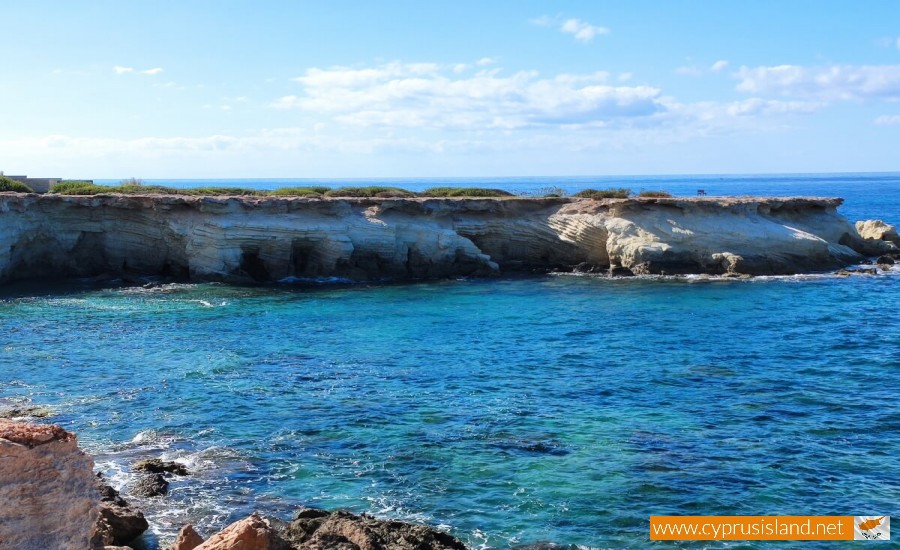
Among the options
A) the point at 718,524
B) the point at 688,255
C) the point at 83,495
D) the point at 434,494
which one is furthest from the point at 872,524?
the point at 688,255

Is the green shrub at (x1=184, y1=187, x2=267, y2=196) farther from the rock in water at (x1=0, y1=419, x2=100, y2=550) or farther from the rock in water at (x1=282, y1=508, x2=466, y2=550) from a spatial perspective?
the rock in water at (x1=0, y1=419, x2=100, y2=550)

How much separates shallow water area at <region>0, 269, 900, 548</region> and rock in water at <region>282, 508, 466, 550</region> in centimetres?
91

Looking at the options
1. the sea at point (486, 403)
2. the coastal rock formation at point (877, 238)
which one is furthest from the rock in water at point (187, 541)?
the coastal rock formation at point (877, 238)

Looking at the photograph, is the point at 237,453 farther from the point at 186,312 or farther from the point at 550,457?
the point at 186,312

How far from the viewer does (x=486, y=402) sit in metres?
19.4

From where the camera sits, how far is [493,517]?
13.2 meters

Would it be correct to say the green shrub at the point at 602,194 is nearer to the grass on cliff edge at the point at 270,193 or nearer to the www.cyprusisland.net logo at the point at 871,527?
the grass on cliff edge at the point at 270,193

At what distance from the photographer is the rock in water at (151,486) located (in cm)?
1407

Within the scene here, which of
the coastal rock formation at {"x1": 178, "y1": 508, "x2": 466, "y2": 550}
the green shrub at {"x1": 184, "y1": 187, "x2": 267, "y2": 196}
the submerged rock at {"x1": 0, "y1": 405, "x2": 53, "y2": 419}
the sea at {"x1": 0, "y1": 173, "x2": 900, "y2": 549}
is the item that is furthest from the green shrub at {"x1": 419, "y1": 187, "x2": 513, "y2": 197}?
the coastal rock formation at {"x1": 178, "y1": 508, "x2": 466, "y2": 550}

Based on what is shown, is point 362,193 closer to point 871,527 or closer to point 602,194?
point 602,194

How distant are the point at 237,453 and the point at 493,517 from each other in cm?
585

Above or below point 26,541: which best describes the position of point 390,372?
below

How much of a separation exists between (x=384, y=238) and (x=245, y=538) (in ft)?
99.4

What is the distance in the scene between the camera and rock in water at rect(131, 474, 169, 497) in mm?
14070
